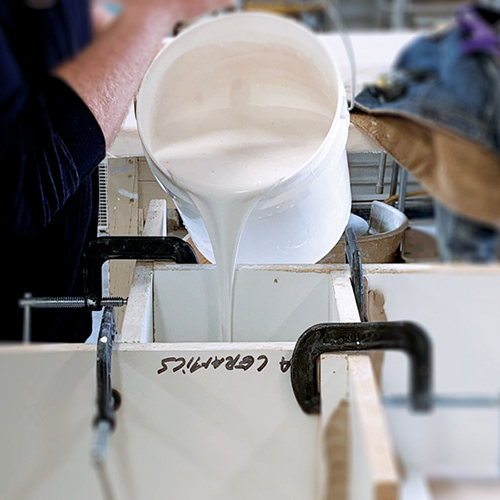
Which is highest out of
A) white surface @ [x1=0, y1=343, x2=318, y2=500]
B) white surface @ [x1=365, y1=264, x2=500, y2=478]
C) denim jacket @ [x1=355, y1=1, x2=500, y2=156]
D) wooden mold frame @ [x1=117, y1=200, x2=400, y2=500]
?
denim jacket @ [x1=355, y1=1, x2=500, y2=156]

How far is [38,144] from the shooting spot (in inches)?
16.8

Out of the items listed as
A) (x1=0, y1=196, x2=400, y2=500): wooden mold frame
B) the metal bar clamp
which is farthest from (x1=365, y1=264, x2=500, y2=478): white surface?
(x1=0, y1=196, x2=400, y2=500): wooden mold frame

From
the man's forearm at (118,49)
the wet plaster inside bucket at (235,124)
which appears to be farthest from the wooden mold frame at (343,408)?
the man's forearm at (118,49)

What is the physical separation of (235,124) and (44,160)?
19 centimetres

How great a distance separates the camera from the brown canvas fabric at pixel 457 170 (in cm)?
32

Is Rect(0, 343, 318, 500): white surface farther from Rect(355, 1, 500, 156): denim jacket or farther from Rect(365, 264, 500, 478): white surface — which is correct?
Rect(355, 1, 500, 156): denim jacket

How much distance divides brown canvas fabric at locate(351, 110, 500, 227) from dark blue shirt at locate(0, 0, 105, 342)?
18cm

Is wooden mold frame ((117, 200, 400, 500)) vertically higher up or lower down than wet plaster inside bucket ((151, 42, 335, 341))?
lower down

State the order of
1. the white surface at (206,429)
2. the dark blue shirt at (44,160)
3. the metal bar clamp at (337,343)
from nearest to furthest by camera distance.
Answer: the dark blue shirt at (44,160) → the metal bar clamp at (337,343) → the white surface at (206,429)

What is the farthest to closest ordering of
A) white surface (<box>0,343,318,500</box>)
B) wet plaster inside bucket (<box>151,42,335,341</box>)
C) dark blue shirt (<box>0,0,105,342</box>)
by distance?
white surface (<box>0,343,318,500</box>)
wet plaster inside bucket (<box>151,42,335,341</box>)
dark blue shirt (<box>0,0,105,342</box>)

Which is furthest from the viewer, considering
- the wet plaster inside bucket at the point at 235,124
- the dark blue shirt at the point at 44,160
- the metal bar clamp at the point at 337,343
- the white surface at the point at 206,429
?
the white surface at the point at 206,429

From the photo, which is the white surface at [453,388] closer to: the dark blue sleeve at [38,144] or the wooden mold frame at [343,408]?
the wooden mold frame at [343,408]

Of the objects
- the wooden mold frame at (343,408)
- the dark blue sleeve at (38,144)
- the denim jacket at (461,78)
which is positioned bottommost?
the wooden mold frame at (343,408)

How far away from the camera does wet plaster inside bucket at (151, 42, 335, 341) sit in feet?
1.84
